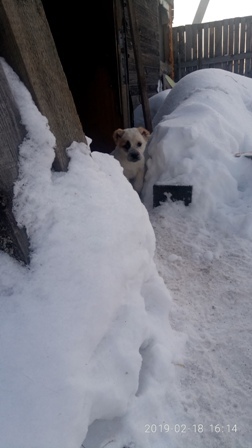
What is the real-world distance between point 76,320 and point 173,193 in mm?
2012

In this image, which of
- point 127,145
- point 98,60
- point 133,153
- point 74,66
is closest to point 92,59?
point 98,60

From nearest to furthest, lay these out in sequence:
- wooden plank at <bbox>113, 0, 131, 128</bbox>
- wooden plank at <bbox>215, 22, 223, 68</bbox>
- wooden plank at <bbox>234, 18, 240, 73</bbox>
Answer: wooden plank at <bbox>113, 0, 131, 128</bbox> < wooden plank at <bbox>234, 18, 240, 73</bbox> < wooden plank at <bbox>215, 22, 223, 68</bbox>

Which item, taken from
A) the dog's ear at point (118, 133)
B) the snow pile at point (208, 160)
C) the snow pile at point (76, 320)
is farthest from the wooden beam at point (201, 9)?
the snow pile at point (76, 320)

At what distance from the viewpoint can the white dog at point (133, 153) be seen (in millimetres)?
3594

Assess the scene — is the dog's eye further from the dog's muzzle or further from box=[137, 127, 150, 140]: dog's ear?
box=[137, 127, 150, 140]: dog's ear

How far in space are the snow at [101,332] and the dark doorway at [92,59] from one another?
3.39 m

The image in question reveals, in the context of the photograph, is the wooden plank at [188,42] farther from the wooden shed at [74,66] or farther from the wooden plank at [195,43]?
the wooden shed at [74,66]

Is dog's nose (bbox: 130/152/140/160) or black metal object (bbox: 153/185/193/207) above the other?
dog's nose (bbox: 130/152/140/160)

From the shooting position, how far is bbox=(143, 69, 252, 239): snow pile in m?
2.77

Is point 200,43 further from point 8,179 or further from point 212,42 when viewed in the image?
point 8,179

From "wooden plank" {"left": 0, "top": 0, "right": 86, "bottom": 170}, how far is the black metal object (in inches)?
60.3

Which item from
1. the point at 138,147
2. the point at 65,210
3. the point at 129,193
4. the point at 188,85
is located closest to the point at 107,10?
the point at 188,85

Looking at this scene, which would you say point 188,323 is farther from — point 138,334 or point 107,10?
point 107,10

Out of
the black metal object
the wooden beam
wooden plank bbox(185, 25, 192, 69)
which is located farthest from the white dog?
the wooden beam
